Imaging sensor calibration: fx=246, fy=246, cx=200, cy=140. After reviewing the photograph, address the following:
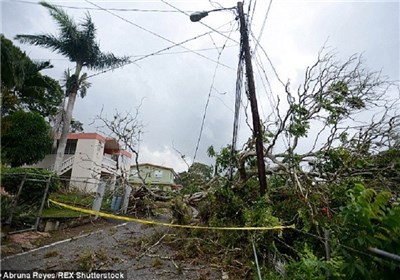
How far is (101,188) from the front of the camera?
8.12 metres

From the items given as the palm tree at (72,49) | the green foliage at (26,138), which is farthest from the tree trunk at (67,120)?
the green foliage at (26,138)

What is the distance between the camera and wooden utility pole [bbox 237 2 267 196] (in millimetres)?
4352

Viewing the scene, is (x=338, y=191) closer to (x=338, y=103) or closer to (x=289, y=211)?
(x=289, y=211)

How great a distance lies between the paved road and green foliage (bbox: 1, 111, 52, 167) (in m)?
9.72

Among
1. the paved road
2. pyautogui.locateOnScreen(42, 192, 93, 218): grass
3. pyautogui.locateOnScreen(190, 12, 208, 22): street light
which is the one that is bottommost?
the paved road

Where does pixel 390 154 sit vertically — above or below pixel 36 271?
above

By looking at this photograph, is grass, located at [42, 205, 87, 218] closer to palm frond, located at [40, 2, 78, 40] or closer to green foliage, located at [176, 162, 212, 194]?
green foliage, located at [176, 162, 212, 194]

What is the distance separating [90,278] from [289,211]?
383 cm

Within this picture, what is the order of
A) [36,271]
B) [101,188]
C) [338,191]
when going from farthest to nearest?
[101,188], [338,191], [36,271]

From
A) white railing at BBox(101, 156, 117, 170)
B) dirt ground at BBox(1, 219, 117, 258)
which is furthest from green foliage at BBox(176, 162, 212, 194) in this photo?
white railing at BBox(101, 156, 117, 170)

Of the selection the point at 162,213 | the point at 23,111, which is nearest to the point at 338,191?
the point at 162,213

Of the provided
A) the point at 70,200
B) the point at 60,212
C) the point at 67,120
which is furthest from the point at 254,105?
the point at 67,120

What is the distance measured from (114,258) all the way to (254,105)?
12.5ft

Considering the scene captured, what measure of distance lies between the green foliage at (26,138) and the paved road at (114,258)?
31.9 ft
